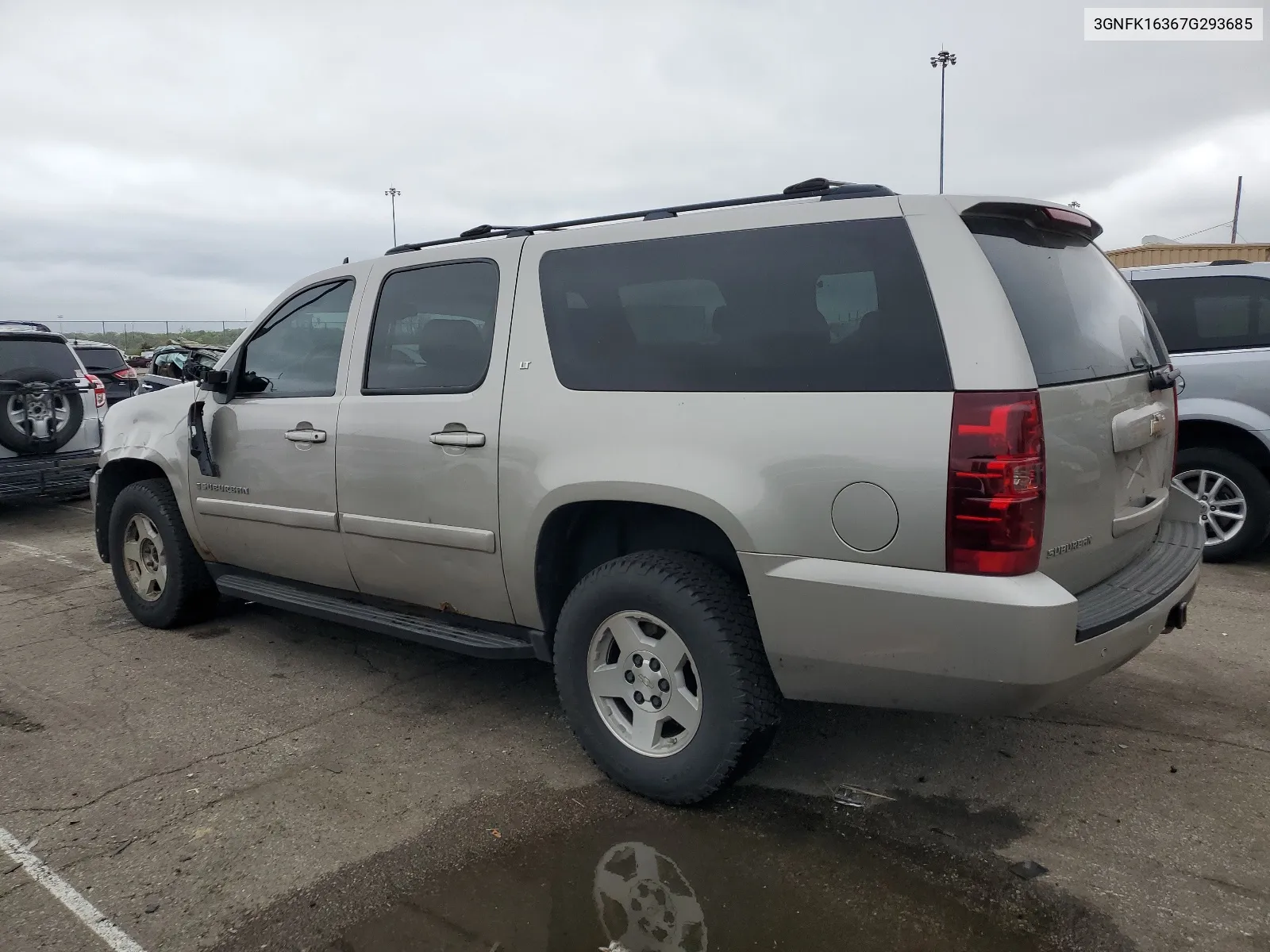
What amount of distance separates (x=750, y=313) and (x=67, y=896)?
2.65m

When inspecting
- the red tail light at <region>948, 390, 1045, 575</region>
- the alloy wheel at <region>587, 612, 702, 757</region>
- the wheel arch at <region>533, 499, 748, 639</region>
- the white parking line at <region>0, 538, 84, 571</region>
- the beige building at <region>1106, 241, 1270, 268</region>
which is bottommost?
the white parking line at <region>0, 538, 84, 571</region>

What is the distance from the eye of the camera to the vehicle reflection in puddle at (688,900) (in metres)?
2.43

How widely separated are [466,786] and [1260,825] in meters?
2.58

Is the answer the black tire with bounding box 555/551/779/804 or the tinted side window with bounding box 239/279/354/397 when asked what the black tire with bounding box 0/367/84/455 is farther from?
the black tire with bounding box 555/551/779/804

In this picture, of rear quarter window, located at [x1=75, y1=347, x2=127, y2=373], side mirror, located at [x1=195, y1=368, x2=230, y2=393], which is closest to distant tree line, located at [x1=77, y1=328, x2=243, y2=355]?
rear quarter window, located at [x1=75, y1=347, x2=127, y2=373]

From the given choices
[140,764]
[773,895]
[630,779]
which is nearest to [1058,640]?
[773,895]

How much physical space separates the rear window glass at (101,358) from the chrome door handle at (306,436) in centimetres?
1027

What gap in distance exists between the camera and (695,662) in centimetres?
294

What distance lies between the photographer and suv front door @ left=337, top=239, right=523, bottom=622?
3529 millimetres

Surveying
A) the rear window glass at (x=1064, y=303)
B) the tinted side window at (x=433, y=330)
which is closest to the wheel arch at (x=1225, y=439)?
the rear window glass at (x=1064, y=303)

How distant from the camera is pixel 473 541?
3537 mm

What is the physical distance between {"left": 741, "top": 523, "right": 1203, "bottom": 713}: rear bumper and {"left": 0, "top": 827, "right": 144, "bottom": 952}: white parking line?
6.41 ft

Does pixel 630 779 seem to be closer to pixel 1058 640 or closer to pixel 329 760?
pixel 329 760

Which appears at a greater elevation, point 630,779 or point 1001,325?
point 1001,325
